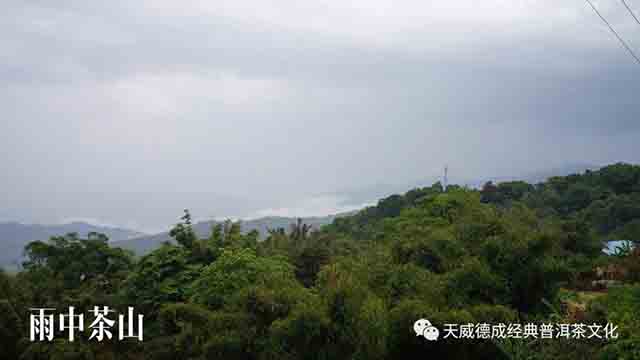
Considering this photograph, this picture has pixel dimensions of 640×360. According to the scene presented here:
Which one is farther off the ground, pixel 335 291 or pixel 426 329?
pixel 335 291

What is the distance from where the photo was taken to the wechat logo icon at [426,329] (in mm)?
10852

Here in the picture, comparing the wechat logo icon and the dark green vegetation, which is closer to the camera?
the dark green vegetation

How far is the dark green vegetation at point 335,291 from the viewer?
10391 millimetres

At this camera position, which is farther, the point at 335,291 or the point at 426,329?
the point at 426,329

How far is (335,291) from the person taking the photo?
10555mm

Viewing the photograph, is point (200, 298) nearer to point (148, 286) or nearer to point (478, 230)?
point (148, 286)

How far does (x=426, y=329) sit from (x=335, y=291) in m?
1.60

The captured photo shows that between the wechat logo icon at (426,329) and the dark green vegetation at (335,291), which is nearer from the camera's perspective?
the dark green vegetation at (335,291)

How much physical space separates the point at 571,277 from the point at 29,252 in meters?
13.5

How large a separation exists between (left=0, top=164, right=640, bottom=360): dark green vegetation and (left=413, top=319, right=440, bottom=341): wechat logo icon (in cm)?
11

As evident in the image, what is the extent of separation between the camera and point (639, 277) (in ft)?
44.8

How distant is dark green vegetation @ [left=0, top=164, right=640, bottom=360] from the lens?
34.1 feet

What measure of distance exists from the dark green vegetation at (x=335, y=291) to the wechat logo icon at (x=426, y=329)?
0.35ft

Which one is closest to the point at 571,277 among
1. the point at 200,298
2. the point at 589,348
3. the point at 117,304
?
the point at 589,348
